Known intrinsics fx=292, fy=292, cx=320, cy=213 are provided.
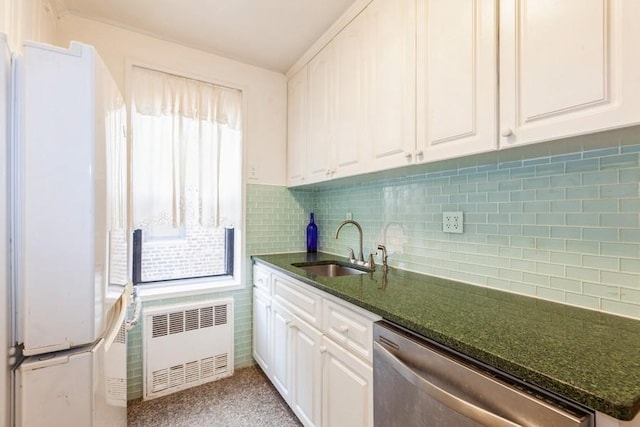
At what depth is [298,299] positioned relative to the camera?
5.49ft

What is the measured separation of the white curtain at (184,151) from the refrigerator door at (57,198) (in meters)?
1.16

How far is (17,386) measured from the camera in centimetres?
84

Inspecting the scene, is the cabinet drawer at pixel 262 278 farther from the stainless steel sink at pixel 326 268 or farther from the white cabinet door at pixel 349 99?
the white cabinet door at pixel 349 99

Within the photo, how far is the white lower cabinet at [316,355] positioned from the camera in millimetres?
1205

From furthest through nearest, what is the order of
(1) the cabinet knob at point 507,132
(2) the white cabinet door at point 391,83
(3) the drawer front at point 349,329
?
(2) the white cabinet door at point 391,83, (3) the drawer front at point 349,329, (1) the cabinet knob at point 507,132

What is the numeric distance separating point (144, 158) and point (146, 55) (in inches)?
28.5

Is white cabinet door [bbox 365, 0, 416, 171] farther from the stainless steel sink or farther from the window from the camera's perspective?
the window

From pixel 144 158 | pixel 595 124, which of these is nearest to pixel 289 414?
pixel 144 158

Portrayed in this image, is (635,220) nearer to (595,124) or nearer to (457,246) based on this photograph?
(595,124)

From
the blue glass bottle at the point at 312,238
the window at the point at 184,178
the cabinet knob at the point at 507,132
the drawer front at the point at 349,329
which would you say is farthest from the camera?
the blue glass bottle at the point at 312,238

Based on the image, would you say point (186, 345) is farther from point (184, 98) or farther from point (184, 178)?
point (184, 98)

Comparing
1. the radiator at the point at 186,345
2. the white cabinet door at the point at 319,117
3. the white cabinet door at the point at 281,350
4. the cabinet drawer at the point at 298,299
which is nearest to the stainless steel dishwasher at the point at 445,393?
the cabinet drawer at the point at 298,299

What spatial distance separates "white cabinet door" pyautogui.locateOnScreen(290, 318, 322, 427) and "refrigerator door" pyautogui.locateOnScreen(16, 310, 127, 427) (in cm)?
89

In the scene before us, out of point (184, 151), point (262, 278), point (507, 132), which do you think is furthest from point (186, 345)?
point (507, 132)
